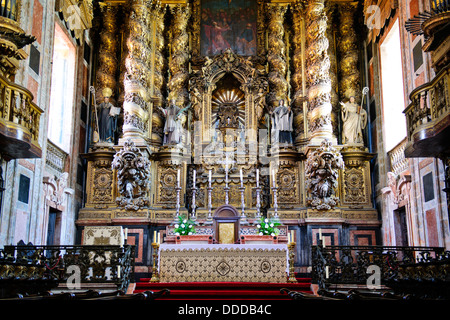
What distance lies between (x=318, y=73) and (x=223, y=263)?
25.7 ft

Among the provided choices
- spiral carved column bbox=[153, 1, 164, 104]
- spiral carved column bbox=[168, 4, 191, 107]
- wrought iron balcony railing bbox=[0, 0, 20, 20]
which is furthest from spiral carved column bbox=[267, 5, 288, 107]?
wrought iron balcony railing bbox=[0, 0, 20, 20]

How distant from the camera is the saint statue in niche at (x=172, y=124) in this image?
16094 mm

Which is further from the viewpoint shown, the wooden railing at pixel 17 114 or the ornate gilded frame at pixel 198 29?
the ornate gilded frame at pixel 198 29

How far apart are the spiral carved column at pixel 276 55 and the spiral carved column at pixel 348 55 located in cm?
192

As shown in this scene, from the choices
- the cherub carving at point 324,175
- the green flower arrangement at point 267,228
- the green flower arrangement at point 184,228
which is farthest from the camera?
the cherub carving at point 324,175

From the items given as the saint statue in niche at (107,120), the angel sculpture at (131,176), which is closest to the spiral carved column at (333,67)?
the angel sculpture at (131,176)

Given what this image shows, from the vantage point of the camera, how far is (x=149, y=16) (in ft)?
55.0

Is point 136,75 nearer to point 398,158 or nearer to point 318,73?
point 318,73

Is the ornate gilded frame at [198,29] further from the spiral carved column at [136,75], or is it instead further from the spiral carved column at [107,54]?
the spiral carved column at [107,54]

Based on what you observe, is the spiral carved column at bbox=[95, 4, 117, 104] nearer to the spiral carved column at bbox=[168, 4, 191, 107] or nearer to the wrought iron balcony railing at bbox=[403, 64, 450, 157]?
the spiral carved column at bbox=[168, 4, 191, 107]

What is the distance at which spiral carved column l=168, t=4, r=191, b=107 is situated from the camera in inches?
663

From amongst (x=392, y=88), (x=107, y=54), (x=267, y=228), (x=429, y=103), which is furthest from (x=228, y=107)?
(x=429, y=103)
